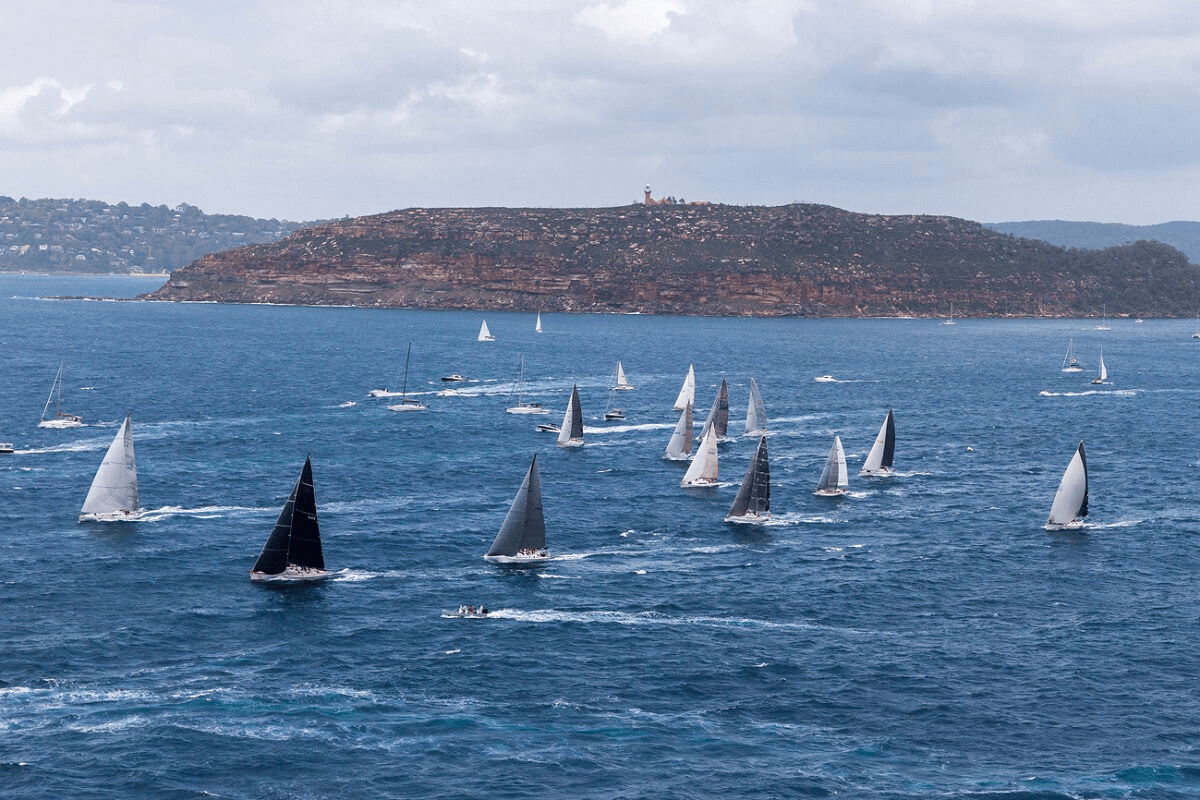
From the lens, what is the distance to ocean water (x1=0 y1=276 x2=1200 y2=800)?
1850 inches

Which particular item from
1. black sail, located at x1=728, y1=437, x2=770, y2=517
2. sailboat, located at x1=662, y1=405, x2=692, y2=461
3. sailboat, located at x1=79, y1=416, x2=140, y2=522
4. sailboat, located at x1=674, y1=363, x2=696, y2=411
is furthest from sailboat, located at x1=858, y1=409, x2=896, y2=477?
sailboat, located at x1=79, y1=416, x2=140, y2=522

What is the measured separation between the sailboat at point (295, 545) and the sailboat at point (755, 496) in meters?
29.0

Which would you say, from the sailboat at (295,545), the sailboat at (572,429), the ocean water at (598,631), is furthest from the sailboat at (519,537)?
the sailboat at (572,429)

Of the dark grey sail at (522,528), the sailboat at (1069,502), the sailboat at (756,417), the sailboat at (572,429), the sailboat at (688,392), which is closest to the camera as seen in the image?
the dark grey sail at (522,528)

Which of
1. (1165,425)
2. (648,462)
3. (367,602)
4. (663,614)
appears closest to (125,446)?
(367,602)

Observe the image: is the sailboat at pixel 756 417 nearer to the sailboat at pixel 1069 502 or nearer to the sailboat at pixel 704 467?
the sailboat at pixel 704 467

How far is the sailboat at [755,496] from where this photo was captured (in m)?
83.8

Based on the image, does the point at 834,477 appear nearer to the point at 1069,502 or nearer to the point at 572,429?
the point at 1069,502

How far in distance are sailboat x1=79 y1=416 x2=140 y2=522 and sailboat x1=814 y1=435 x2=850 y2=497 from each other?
1925 inches

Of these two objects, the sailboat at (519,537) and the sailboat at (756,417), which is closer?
the sailboat at (519,537)

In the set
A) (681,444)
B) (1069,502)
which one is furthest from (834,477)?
(681,444)

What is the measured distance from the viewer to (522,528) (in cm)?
7344

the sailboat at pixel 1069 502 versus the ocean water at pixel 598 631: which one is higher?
the sailboat at pixel 1069 502

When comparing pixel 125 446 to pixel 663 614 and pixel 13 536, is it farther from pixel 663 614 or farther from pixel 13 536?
pixel 663 614
